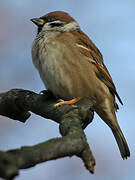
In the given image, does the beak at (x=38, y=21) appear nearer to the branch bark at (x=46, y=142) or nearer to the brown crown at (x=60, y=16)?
the brown crown at (x=60, y=16)

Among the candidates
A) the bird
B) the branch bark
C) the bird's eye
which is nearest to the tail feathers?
the bird

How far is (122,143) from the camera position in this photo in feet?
10.3

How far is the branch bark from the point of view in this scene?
0.95 meters

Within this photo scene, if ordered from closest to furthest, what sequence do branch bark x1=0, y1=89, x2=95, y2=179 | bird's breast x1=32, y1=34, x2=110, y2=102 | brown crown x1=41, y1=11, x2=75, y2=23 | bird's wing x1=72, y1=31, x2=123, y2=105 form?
branch bark x1=0, y1=89, x2=95, y2=179
bird's breast x1=32, y1=34, x2=110, y2=102
bird's wing x1=72, y1=31, x2=123, y2=105
brown crown x1=41, y1=11, x2=75, y2=23

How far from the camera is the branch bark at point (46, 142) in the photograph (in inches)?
37.3

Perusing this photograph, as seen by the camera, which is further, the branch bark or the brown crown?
the brown crown

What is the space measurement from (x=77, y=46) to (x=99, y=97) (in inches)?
21.2

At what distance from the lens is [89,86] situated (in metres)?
3.23

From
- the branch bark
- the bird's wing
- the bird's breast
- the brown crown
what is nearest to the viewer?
the branch bark

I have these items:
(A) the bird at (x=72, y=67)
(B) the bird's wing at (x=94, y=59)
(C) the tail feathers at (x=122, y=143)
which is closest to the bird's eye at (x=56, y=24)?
(A) the bird at (x=72, y=67)

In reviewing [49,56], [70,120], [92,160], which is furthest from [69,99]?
[92,160]

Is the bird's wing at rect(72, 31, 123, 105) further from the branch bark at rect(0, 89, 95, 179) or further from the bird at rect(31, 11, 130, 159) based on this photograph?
the branch bark at rect(0, 89, 95, 179)

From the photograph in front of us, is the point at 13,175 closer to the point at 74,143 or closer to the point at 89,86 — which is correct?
the point at 74,143

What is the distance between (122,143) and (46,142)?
6.75ft
